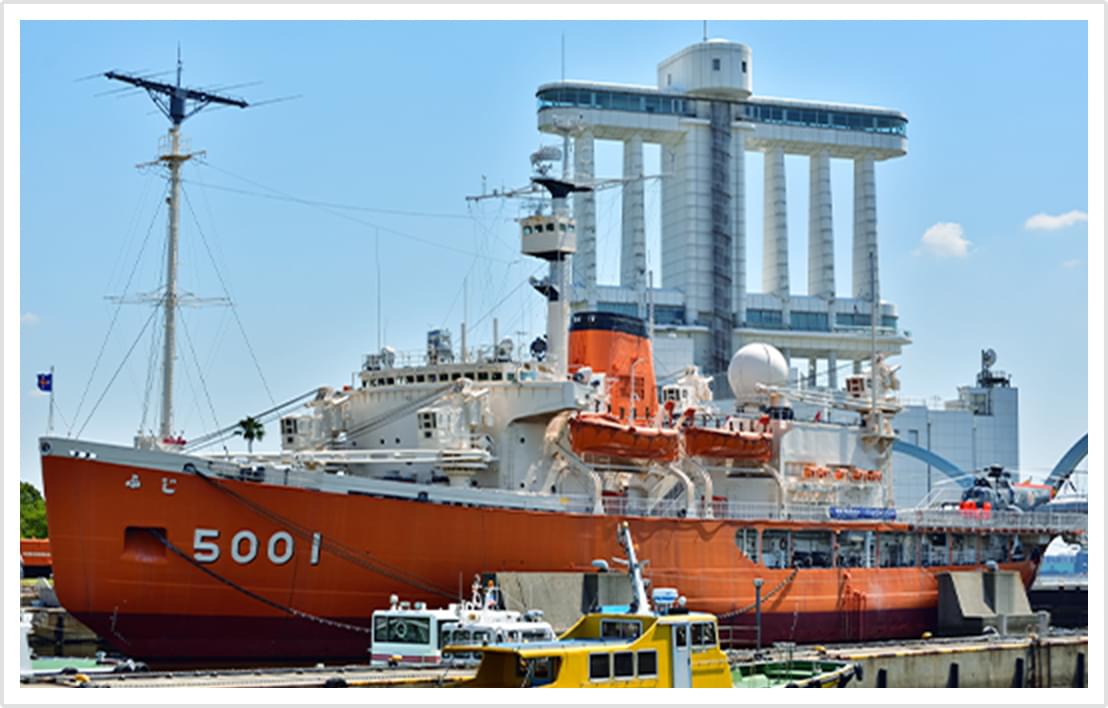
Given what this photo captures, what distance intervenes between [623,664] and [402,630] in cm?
935

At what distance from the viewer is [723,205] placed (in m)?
98.2

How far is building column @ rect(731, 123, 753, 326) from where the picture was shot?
99.1 meters

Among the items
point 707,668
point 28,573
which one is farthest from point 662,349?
point 707,668

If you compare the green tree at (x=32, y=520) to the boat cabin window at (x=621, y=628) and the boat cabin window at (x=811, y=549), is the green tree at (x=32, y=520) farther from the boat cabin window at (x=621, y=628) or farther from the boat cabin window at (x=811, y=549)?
the boat cabin window at (x=621, y=628)

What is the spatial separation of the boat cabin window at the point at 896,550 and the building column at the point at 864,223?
48.8 metres

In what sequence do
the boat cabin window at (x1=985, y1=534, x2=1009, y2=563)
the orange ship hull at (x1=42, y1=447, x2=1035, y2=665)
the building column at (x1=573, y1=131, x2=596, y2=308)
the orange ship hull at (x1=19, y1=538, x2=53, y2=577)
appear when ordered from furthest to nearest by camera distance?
the building column at (x1=573, y1=131, x2=596, y2=308) < the orange ship hull at (x1=19, y1=538, x2=53, y2=577) < the boat cabin window at (x1=985, y1=534, x2=1009, y2=563) < the orange ship hull at (x1=42, y1=447, x2=1035, y2=665)

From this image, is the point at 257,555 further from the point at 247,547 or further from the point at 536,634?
the point at 536,634

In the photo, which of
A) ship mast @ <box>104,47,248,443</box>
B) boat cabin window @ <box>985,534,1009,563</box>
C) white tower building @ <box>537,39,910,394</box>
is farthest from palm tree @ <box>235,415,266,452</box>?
white tower building @ <box>537,39,910,394</box>

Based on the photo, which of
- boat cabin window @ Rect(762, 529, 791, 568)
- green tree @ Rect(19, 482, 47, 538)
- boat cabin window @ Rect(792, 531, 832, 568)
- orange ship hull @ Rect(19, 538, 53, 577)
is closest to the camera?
boat cabin window @ Rect(762, 529, 791, 568)

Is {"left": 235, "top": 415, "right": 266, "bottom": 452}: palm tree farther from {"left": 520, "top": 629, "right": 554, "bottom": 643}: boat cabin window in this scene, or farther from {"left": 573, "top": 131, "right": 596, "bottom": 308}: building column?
{"left": 573, "top": 131, "right": 596, "bottom": 308}: building column

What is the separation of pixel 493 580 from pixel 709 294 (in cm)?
6123

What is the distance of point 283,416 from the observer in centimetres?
4388

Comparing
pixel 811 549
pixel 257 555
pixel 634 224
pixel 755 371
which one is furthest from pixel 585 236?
pixel 257 555

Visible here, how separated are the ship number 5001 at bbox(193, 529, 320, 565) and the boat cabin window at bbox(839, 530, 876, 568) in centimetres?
1998
